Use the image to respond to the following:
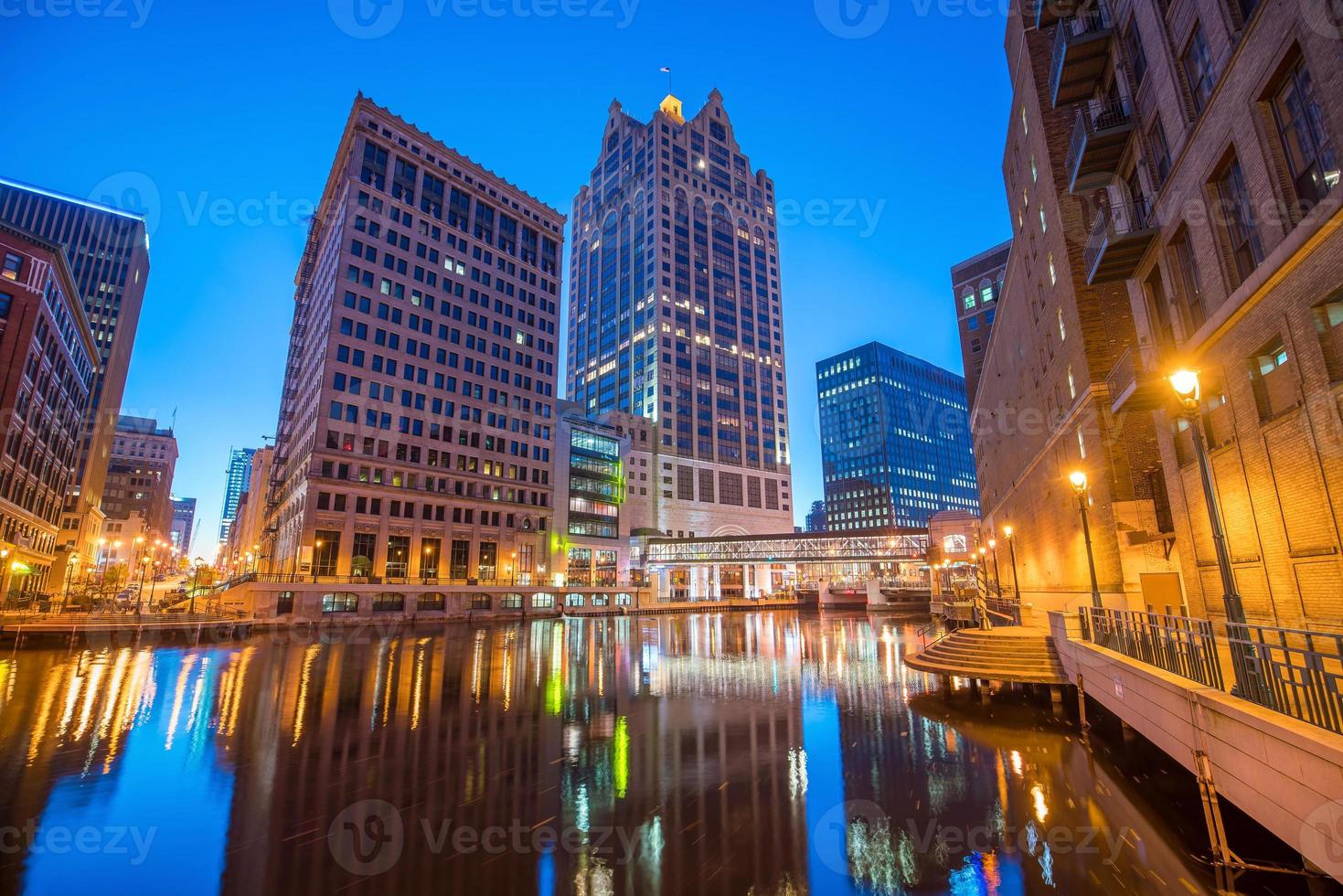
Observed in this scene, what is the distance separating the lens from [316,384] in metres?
68.9

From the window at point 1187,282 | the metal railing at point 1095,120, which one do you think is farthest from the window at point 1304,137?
the metal railing at point 1095,120

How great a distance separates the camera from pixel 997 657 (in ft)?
71.1

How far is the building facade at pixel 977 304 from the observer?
80.8 meters

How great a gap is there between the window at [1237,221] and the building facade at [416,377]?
232 ft

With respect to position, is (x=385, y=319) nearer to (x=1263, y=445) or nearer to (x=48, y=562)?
(x=48, y=562)

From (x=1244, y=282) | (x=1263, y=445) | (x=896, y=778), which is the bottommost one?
(x=896, y=778)

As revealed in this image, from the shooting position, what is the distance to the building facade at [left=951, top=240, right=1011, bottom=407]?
3182 inches

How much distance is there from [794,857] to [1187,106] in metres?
22.0

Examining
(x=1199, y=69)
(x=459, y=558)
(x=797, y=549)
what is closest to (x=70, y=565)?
(x=459, y=558)

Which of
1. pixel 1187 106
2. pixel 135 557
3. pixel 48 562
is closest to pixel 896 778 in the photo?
pixel 1187 106

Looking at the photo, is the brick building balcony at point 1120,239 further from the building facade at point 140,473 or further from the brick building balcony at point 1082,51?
the building facade at point 140,473

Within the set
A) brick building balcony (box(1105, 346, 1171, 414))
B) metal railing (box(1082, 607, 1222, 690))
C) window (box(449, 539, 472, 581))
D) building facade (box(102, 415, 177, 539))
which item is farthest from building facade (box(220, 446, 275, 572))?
brick building balcony (box(1105, 346, 1171, 414))

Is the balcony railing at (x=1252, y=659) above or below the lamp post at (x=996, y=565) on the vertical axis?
below

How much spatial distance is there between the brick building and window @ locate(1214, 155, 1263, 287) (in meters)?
4.08
